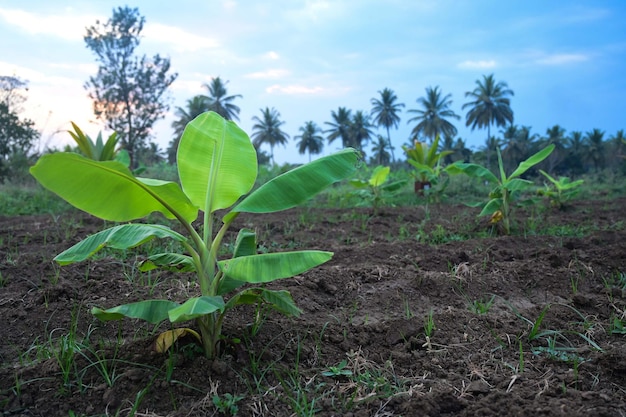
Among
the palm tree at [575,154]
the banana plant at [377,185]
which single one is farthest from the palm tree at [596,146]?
the banana plant at [377,185]

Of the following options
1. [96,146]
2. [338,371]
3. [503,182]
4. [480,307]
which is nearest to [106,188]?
[338,371]

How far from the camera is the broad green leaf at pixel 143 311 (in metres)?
1.67

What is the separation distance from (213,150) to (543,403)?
1.76 metres

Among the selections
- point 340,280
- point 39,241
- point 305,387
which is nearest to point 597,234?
point 340,280

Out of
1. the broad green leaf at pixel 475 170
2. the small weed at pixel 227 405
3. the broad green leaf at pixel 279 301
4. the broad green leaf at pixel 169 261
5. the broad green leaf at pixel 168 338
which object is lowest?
the small weed at pixel 227 405

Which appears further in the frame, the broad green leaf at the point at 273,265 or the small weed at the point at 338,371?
the small weed at the point at 338,371

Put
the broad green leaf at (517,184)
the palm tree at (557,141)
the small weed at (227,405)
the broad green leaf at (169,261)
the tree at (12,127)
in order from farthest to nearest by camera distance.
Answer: the palm tree at (557,141) → the tree at (12,127) → the broad green leaf at (517,184) → the broad green leaf at (169,261) → the small weed at (227,405)

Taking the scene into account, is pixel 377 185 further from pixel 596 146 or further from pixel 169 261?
pixel 596 146

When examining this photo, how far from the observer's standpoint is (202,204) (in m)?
2.16

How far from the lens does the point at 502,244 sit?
14.3ft

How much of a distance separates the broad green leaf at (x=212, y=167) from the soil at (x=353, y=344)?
65 centimetres

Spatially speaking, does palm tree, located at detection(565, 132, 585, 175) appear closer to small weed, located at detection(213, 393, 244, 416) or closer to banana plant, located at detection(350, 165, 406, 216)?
banana plant, located at detection(350, 165, 406, 216)

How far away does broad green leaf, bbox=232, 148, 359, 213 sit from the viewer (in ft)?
6.64

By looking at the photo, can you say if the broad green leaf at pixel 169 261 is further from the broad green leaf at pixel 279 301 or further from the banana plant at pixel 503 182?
the banana plant at pixel 503 182
